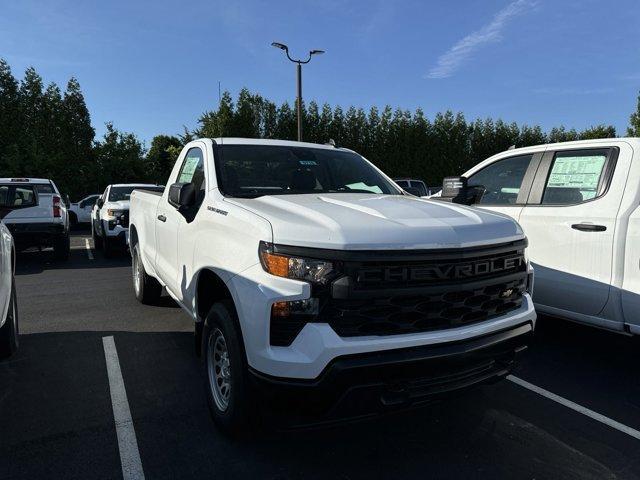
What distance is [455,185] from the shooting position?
13.9ft

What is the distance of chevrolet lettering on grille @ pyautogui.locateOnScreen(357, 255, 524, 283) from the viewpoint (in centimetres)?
232

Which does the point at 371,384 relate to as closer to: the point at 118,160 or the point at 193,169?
the point at 193,169

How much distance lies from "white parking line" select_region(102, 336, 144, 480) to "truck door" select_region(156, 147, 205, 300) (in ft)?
2.66

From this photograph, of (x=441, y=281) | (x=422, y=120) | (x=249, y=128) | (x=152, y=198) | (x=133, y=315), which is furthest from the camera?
(x=422, y=120)

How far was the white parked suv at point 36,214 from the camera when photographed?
9.88 meters

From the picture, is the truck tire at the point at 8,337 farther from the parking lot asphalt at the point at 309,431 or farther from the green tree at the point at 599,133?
the green tree at the point at 599,133

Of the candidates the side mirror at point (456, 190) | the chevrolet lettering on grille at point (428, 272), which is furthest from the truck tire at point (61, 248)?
the chevrolet lettering on grille at point (428, 272)

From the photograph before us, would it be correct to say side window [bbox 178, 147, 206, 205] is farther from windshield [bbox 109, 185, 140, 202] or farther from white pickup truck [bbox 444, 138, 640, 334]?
windshield [bbox 109, 185, 140, 202]

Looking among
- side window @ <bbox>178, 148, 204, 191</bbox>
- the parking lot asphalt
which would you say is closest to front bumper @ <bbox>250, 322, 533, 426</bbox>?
the parking lot asphalt

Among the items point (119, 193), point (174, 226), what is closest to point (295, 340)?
point (174, 226)

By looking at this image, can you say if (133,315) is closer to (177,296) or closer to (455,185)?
(177,296)

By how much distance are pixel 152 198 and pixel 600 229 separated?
429cm

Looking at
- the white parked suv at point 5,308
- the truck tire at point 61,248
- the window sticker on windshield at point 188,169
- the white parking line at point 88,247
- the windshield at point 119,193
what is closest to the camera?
the white parked suv at point 5,308

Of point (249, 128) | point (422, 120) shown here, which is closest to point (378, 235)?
point (249, 128)
